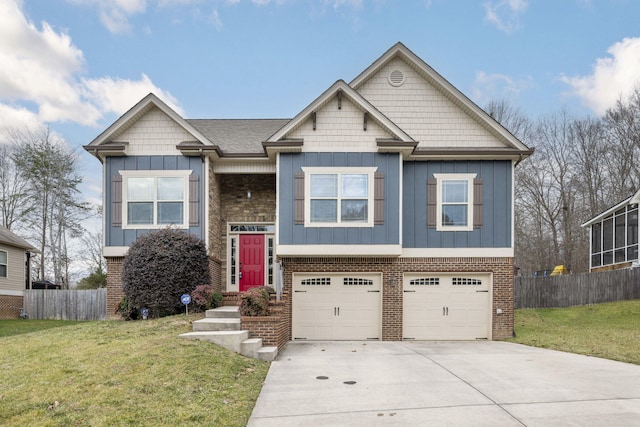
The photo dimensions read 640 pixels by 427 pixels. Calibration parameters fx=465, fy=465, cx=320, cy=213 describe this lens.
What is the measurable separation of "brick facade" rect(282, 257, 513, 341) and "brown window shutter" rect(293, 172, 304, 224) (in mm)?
1275

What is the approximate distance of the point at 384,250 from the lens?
473 inches

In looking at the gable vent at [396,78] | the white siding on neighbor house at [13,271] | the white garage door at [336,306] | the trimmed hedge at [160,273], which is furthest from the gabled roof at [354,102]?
the white siding on neighbor house at [13,271]

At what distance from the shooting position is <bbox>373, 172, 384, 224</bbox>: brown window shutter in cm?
1199

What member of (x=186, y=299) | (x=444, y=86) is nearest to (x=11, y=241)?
(x=186, y=299)

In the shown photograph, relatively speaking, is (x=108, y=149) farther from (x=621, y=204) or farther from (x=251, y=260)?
(x=621, y=204)

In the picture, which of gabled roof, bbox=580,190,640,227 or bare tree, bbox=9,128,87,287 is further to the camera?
bare tree, bbox=9,128,87,287

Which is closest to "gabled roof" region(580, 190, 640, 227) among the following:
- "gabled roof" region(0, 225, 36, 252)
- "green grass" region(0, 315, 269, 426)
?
"green grass" region(0, 315, 269, 426)

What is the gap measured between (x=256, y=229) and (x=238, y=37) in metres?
7.43

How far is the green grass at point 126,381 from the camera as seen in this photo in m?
5.12

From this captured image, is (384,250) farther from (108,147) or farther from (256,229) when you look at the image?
(108,147)

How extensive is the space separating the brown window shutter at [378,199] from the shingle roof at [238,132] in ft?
11.3

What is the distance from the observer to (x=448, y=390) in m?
6.52

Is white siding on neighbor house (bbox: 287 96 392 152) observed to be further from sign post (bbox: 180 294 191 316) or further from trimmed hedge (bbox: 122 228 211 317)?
sign post (bbox: 180 294 191 316)

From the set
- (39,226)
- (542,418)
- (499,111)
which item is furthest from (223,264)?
(499,111)
